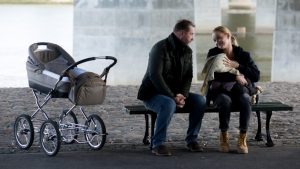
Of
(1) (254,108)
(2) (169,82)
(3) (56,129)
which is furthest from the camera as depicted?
(1) (254,108)

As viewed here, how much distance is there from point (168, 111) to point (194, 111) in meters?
0.43

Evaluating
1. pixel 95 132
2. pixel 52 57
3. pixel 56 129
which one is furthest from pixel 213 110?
pixel 52 57

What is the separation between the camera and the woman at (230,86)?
29.2ft

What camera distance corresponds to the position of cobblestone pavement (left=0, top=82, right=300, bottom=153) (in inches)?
381

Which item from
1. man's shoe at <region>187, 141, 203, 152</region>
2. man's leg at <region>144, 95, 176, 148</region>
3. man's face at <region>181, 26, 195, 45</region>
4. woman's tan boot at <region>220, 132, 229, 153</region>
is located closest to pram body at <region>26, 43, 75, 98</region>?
man's leg at <region>144, 95, 176, 148</region>

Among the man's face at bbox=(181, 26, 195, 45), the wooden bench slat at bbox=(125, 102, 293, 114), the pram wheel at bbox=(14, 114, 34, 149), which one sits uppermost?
the man's face at bbox=(181, 26, 195, 45)

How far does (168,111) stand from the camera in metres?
8.67

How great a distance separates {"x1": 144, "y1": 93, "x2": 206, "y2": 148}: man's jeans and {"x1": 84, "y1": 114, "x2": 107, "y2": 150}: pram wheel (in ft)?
1.68

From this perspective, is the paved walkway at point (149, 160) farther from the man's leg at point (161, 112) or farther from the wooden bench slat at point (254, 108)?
the wooden bench slat at point (254, 108)

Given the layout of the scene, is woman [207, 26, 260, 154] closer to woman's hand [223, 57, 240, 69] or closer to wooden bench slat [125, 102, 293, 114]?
woman's hand [223, 57, 240, 69]

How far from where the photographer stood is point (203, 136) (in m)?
10.0

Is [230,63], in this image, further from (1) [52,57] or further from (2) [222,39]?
(1) [52,57]

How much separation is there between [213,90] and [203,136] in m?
1.07

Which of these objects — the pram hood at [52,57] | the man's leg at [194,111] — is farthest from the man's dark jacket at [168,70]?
the pram hood at [52,57]
